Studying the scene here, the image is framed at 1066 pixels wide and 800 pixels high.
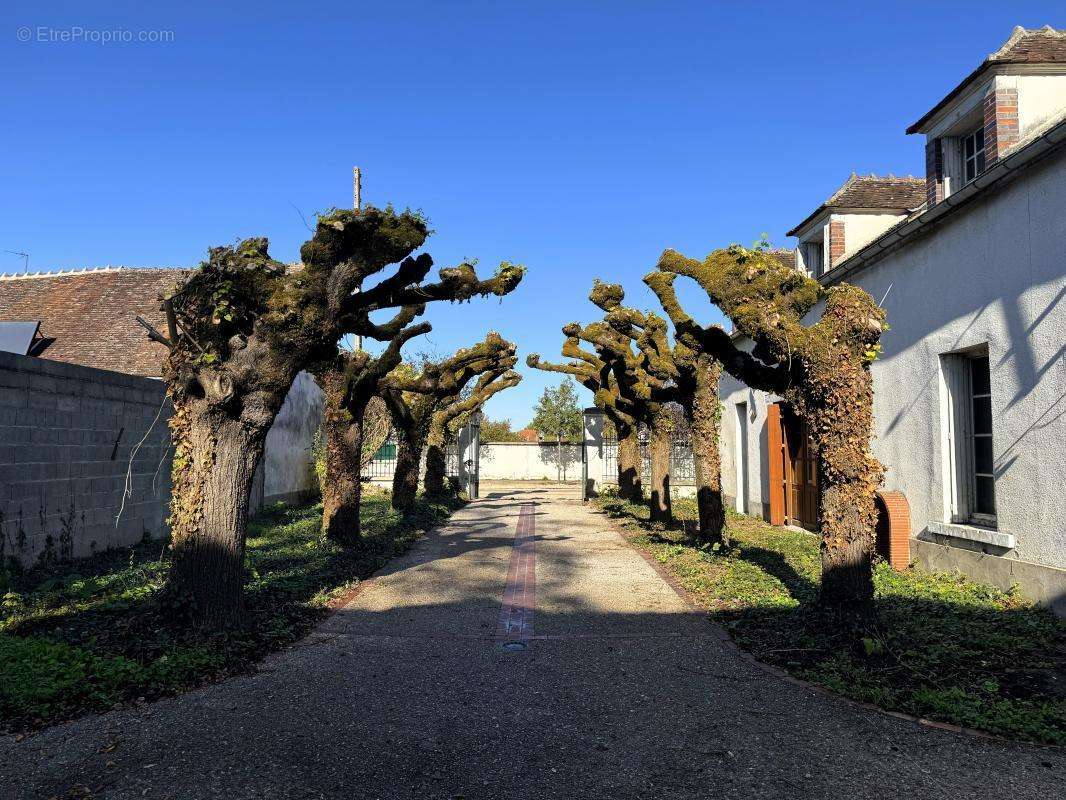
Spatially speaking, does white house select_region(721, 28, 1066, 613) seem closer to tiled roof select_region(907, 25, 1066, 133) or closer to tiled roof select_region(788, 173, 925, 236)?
tiled roof select_region(907, 25, 1066, 133)

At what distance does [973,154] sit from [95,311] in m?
19.8

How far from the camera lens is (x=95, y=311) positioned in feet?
63.0

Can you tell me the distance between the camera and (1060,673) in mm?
5195

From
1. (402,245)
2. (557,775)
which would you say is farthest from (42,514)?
(557,775)

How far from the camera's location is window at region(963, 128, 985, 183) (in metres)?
9.23

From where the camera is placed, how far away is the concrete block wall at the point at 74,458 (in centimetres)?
829

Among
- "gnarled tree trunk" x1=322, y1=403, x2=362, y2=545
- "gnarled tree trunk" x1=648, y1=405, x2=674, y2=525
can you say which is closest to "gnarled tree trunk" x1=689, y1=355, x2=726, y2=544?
"gnarled tree trunk" x1=648, y1=405, x2=674, y2=525

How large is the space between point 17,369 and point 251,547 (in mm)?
4186

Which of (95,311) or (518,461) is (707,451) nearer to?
→ (95,311)

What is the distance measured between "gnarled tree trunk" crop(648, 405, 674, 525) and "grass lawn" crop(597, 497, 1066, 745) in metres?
5.15

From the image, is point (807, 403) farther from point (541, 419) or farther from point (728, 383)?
point (541, 419)

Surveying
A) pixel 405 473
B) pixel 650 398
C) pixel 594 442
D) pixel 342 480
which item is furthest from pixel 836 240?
pixel 594 442

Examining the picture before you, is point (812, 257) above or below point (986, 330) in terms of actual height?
above

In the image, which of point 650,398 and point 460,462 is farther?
point 460,462
